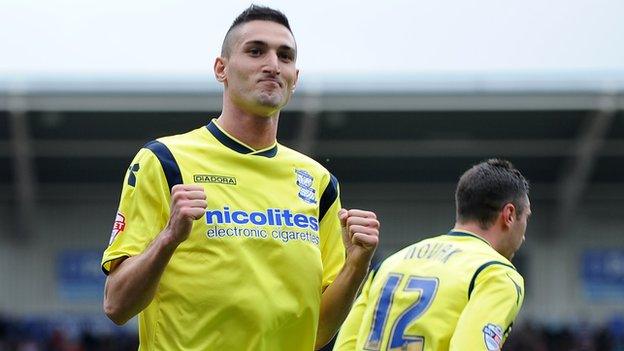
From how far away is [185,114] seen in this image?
63.6 ft

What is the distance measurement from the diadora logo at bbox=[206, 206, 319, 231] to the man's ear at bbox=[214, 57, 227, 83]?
1.58 feet

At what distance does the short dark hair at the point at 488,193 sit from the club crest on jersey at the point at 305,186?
Result: 174 cm

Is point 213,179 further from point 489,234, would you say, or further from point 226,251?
point 489,234

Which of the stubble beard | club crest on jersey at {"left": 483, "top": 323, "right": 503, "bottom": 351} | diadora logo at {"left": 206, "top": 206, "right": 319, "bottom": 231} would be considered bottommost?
club crest on jersey at {"left": 483, "top": 323, "right": 503, "bottom": 351}

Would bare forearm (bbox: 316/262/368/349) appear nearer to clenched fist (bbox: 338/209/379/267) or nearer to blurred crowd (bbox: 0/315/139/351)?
clenched fist (bbox: 338/209/379/267)

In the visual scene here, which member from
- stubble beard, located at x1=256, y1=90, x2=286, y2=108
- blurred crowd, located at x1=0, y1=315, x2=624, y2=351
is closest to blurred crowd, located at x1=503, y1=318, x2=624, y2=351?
blurred crowd, located at x1=0, y1=315, x2=624, y2=351

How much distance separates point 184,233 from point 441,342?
88.6 inches

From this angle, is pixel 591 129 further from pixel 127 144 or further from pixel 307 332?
pixel 307 332

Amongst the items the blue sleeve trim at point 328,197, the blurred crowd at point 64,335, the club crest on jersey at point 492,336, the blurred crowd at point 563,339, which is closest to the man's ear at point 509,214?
the club crest on jersey at point 492,336

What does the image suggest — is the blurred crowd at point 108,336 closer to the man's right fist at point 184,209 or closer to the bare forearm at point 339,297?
the bare forearm at point 339,297

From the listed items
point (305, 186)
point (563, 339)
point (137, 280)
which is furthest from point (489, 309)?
point (563, 339)

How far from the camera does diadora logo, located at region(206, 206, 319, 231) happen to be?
396 cm

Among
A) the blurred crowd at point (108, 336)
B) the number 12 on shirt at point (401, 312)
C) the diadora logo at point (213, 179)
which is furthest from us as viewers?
the blurred crowd at point (108, 336)

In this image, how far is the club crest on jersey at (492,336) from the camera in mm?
5180
